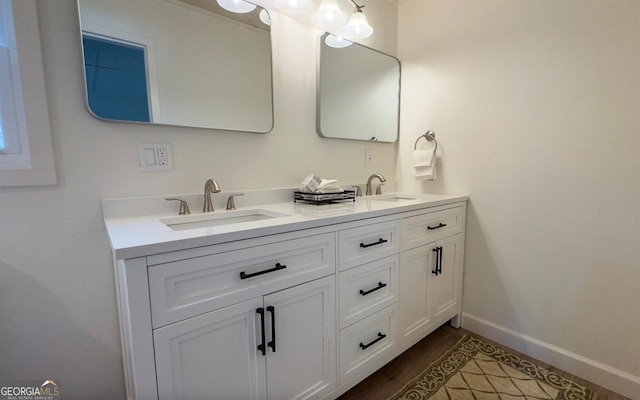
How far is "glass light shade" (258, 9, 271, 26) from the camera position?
4.63 feet

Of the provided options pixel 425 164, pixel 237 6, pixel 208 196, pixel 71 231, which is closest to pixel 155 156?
pixel 208 196

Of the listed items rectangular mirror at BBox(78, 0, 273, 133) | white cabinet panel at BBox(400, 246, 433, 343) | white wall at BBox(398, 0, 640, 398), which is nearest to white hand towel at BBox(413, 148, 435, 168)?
white wall at BBox(398, 0, 640, 398)

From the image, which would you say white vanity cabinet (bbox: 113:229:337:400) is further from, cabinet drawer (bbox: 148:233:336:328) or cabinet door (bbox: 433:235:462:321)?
cabinet door (bbox: 433:235:462:321)

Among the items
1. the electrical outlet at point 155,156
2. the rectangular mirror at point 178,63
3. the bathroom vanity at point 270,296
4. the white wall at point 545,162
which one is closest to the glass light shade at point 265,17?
the rectangular mirror at point 178,63

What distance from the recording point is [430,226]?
5.14 ft

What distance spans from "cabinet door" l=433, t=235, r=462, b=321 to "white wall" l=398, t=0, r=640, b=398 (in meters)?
0.08

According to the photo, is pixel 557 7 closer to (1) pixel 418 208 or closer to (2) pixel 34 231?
(1) pixel 418 208

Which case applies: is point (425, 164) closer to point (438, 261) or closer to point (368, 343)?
point (438, 261)

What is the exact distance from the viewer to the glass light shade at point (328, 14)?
1.59 meters

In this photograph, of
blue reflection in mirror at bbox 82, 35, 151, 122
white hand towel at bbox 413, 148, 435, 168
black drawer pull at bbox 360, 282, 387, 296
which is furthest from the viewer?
white hand towel at bbox 413, 148, 435, 168

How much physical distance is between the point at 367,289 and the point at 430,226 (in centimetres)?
55

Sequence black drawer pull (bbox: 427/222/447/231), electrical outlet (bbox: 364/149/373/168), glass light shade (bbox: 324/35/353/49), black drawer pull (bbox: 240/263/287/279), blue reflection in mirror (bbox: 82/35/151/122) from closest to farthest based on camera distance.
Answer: black drawer pull (bbox: 240/263/287/279) < blue reflection in mirror (bbox: 82/35/151/122) < black drawer pull (bbox: 427/222/447/231) < glass light shade (bbox: 324/35/353/49) < electrical outlet (bbox: 364/149/373/168)

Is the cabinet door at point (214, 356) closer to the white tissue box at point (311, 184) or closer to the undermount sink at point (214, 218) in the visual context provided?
the undermount sink at point (214, 218)

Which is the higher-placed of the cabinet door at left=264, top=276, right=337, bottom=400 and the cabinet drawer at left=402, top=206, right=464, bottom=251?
the cabinet drawer at left=402, top=206, right=464, bottom=251
